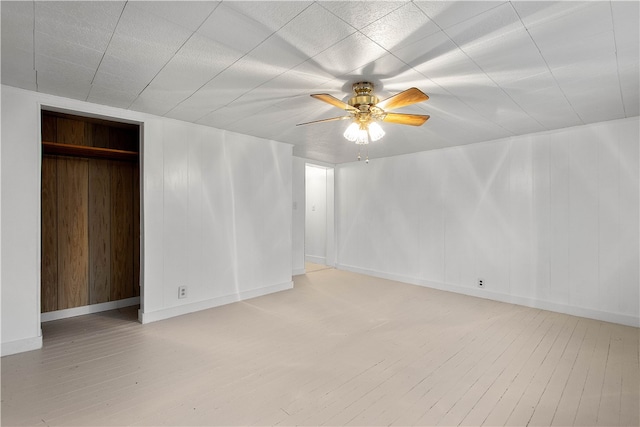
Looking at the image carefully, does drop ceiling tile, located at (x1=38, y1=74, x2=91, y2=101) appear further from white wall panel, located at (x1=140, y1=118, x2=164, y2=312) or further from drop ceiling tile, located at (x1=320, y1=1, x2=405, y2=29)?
drop ceiling tile, located at (x1=320, y1=1, x2=405, y2=29)

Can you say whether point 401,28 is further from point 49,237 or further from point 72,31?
point 49,237

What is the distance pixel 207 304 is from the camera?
3738 millimetres

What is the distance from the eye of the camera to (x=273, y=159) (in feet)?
14.7

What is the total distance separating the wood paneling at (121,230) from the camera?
3818 millimetres

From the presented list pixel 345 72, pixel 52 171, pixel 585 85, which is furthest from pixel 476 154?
pixel 52 171

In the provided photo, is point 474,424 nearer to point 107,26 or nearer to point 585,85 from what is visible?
point 585,85

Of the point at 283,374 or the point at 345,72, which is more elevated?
the point at 345,72

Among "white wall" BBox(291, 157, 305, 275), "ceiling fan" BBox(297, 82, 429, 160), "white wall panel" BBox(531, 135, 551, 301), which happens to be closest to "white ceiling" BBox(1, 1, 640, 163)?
"ceiling fan" BBox(297, 82, 429, 160)

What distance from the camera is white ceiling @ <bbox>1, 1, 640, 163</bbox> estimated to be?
5.00 ft

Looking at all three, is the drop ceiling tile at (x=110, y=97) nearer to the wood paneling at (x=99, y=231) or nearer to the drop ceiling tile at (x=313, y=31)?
the wood paneling at (x=99, y=231)

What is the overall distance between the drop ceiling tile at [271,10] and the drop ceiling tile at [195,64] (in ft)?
1.26

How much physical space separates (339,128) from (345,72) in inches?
56.5

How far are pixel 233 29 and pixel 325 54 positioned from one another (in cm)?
57

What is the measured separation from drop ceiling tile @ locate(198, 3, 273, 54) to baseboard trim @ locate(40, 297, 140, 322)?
3509 millimetres
